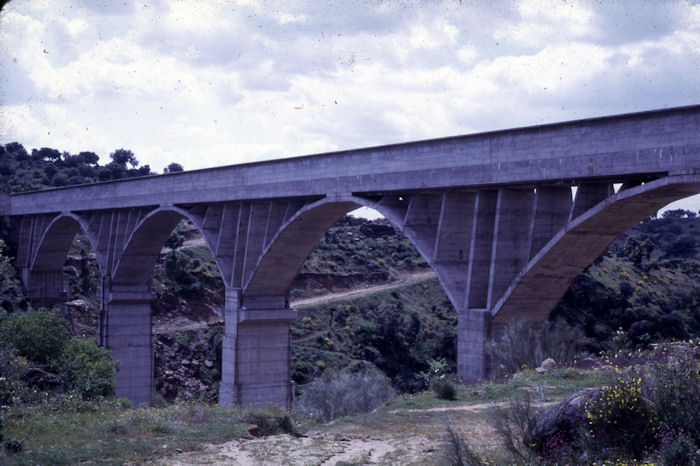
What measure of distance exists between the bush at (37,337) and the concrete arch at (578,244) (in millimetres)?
15966

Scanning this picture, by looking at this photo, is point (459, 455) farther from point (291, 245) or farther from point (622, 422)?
point (291, 245)

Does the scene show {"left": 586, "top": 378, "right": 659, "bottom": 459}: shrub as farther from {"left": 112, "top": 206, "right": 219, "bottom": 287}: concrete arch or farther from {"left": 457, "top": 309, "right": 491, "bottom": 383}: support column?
{"left": 112, "top": 206, "right": 219, "bottom": 287}: concrete arch

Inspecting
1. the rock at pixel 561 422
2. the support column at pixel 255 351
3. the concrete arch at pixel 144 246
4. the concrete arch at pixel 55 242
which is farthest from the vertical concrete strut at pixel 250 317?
the rock at pixel 561 422

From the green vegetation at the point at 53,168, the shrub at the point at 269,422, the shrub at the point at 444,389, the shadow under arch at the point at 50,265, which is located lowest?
the shrub at the point at 269,422

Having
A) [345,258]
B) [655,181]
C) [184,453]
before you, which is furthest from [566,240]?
[345,258]

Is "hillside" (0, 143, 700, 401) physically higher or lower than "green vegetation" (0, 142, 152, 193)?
lower

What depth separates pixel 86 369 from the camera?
24.7 m

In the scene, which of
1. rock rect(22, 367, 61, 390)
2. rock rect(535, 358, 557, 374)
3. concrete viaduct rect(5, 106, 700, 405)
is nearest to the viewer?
concrete viaduct rect(5, 106, 700, 405)

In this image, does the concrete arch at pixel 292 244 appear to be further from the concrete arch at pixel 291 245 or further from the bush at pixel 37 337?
the bush at pixel 37 337

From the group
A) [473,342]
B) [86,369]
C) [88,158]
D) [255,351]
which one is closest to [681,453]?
[473,342]

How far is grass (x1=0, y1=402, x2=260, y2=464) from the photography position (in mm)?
12969

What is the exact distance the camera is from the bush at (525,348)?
1873cm

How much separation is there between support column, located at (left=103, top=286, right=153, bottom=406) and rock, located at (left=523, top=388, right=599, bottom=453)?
33.5 metres

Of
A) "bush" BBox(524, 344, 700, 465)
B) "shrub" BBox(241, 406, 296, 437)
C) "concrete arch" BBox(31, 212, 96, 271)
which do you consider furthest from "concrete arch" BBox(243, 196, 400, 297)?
"concrete arch" BBox(31, 212, 96, 271)
